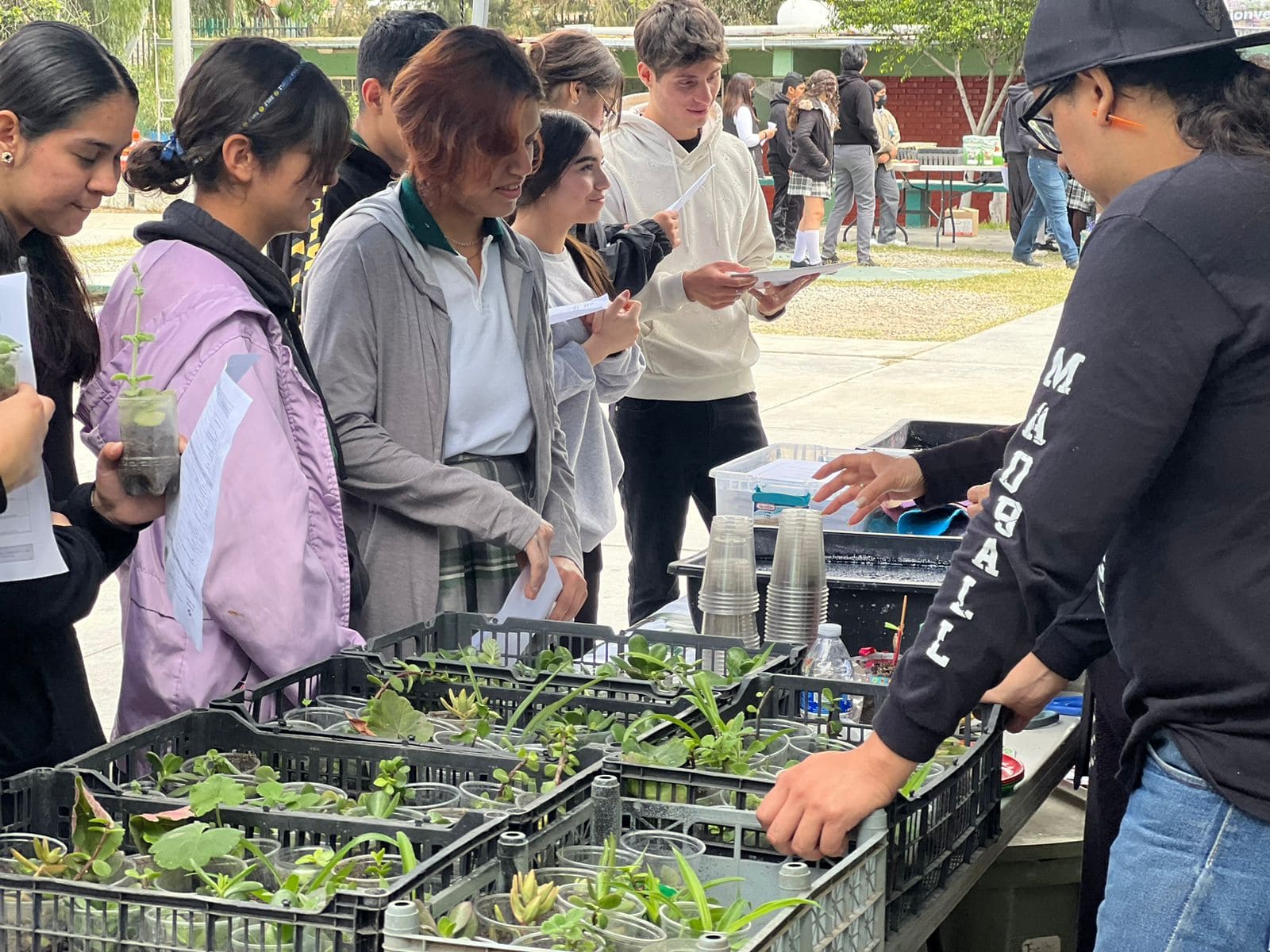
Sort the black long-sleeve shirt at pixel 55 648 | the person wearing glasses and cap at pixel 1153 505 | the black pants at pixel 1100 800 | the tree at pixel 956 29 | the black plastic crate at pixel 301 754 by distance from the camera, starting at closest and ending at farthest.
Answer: the person wearing glasses and cap at pixel 1153 505
the black plastic crate at pixel 301 754
the black long-sleeve shirt at pixel 55 648
the black pants at pixel 1100 800
the tree at pixel 956 29

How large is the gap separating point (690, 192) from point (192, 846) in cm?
303

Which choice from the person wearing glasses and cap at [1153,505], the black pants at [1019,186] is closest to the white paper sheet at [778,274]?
the person wearing glasses and cap at [1153,505]

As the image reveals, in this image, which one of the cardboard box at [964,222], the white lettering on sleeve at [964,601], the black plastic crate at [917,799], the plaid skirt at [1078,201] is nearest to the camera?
the white lettering on sleeve at [964,601]

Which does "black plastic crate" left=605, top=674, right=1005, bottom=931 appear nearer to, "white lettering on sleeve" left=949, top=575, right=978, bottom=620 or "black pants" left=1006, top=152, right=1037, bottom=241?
"white lettering on sleeve" left=949, top=575, right=978, bottom=620

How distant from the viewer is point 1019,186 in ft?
57.4

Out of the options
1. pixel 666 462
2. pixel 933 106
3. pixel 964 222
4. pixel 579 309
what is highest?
pixel 933 106

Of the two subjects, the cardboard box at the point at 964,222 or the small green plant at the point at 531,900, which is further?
the cardboard box at the point at 964,222

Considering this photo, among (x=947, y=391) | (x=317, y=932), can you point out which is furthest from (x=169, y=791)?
(x=947, y=391)

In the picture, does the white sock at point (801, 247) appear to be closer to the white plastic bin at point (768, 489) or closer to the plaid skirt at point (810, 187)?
the plaid skirt at point (810, 187)

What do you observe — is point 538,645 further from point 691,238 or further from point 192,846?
point 691,238

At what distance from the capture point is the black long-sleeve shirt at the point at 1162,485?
1434 millimetres

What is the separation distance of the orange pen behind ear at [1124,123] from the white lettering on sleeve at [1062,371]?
0.26 metres

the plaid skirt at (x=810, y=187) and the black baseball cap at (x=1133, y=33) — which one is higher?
the black baseball cap at (x=1133, y=33)

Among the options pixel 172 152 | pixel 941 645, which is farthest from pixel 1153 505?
pixel 172 152
